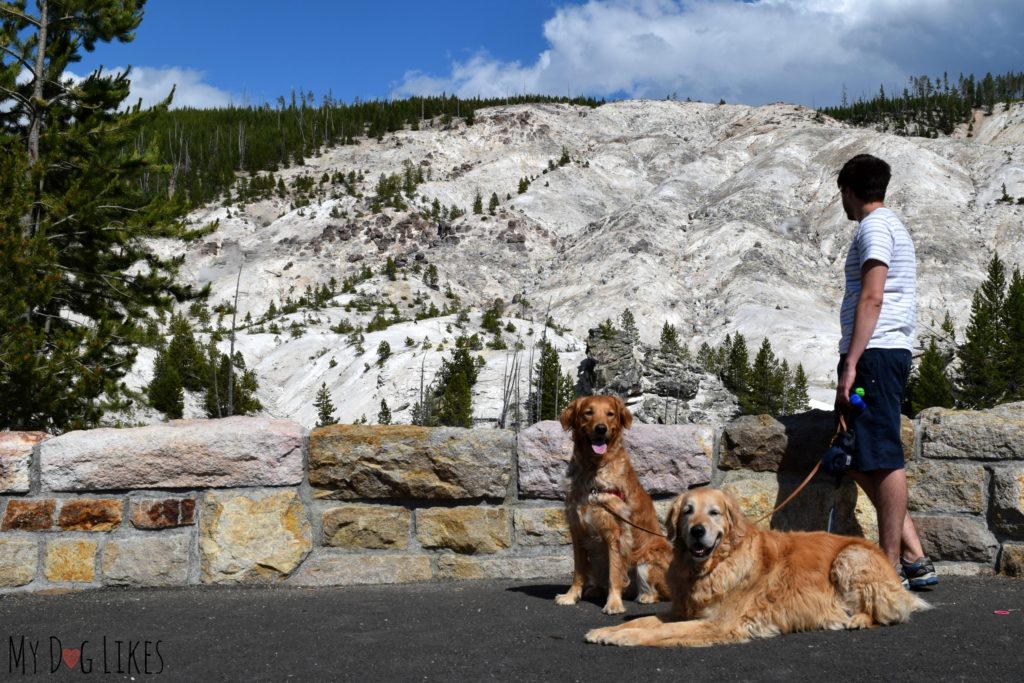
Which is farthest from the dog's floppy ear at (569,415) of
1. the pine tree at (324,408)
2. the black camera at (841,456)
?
the pine tree at (324,408)

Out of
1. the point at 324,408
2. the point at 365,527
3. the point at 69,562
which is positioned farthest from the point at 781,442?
the point at 324,408

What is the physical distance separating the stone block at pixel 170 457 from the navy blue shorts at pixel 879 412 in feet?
10.6

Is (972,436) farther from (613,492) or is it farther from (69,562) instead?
(69,562)

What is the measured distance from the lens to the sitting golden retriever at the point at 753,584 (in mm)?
3990

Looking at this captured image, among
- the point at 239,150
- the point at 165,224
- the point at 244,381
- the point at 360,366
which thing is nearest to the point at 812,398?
the point at 360,366

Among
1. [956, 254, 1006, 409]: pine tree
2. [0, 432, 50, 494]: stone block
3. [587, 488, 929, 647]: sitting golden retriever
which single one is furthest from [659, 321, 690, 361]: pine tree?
[587, 488, 929, 647]: sitting golden retriever

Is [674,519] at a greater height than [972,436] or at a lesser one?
lesser

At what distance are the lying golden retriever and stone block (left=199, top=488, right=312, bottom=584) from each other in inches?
64.6

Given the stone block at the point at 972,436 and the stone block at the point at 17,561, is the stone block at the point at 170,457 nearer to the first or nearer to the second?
the stone block at the point at 17,561

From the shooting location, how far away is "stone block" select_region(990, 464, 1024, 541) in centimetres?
533

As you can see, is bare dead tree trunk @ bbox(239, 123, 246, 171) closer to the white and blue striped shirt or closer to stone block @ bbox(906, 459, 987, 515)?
stone block @ bbox(906, 459, 987, 515)

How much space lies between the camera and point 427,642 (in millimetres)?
3955

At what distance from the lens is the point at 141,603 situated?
4836 mm

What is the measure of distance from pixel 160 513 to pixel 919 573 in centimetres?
421
